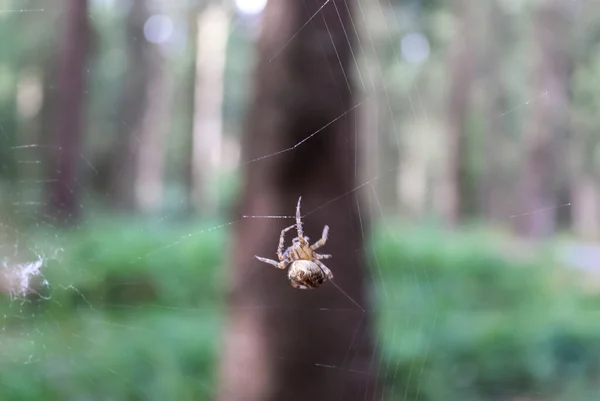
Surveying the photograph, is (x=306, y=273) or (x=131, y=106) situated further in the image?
(x=131, y=106)

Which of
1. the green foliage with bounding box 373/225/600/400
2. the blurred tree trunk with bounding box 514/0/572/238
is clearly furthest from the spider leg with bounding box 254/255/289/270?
the blurred tree trunk with bounding box 514/0/572/238

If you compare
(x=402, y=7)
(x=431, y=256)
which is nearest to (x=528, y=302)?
(x=431, y=256)

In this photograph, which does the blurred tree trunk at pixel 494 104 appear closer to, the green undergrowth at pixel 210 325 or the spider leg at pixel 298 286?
the green undergrowth at pixel 210 325

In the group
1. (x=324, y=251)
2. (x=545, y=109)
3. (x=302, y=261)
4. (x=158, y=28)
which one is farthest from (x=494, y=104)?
(x=302, y=261)

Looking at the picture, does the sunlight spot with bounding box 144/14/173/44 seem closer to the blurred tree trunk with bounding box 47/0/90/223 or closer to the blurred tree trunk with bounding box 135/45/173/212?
the blurred tree trunk with bounding box 135/45/173/212

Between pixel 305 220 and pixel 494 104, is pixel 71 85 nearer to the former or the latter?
pixel 305 220
